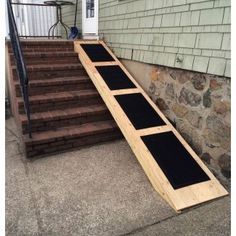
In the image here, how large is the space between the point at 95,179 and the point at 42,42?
2.76 meters

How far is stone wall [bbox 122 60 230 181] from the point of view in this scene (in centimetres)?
252

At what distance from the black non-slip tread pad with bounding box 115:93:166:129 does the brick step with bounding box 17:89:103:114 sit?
528 mm

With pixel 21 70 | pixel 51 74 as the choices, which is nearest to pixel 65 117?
pixel 21 70

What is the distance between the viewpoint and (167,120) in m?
3.19

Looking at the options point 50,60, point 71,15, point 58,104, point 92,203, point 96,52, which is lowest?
point 92,203

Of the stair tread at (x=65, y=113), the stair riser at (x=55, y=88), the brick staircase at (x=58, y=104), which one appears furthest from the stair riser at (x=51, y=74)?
the stair tread at (x=65, y=113)

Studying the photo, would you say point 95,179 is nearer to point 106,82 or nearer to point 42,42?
point 106,82

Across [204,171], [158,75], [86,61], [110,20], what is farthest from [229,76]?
[110,20]

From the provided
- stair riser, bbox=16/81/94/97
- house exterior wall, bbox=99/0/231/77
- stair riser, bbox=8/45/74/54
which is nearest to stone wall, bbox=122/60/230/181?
house exterior wall, bbox=99/0/231/77

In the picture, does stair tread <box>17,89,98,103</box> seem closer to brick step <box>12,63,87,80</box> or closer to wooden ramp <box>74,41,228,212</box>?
wooden ramp <box>74,41,228,212</box>

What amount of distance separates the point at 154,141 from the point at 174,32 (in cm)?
134

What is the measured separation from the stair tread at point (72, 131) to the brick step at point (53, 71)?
102 cm

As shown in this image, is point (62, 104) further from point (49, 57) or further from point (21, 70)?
point (49, 57)

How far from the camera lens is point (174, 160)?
2.62m
